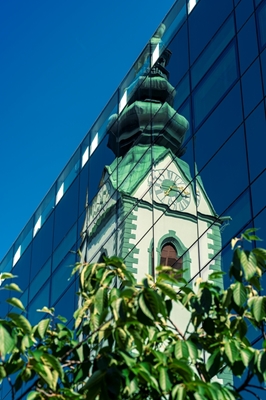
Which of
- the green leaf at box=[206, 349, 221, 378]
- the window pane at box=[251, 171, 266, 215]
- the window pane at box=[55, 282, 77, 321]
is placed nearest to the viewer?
the green leaf at box=[206, 349, 221, 378]

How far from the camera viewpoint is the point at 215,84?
21.3 metres

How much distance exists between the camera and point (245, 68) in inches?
789

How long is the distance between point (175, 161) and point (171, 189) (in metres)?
0.86

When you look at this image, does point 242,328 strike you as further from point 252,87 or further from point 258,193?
point 252,87

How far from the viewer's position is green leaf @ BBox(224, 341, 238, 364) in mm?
9805

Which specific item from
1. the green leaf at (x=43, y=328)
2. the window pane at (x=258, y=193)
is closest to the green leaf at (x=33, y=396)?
the green leaf at (x=43, y=328)

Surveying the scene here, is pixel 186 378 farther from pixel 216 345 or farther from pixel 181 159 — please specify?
Result: pixel 181 159

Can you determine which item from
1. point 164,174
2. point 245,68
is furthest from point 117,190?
point 245,68

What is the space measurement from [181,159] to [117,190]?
3.80 metres

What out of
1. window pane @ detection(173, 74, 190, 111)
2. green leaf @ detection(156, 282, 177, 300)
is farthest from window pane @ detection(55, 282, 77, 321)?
green leaf @ detection(156, 282, 177, 300)

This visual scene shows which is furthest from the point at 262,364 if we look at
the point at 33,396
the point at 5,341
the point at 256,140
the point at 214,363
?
the point at 256,140

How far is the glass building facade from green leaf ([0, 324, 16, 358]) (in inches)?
332

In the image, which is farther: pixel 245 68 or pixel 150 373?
pixel 245 68

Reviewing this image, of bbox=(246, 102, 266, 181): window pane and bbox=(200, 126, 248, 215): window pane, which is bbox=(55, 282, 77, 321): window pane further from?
bbox=(246, 102, 266, 181): window pane
